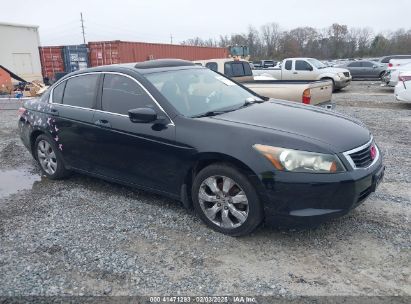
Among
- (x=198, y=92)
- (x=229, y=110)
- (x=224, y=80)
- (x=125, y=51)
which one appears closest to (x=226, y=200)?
(x=229, y=110)

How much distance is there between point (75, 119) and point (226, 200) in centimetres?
239

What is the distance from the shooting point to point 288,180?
3168 mm

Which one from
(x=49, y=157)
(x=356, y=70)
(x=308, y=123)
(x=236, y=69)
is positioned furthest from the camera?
(x=356, y=70)

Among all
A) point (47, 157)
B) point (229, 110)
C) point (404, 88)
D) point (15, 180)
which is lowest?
point (15, 180)

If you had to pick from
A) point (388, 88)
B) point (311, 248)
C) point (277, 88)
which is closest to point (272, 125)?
point (311, 248)

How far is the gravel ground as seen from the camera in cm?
289

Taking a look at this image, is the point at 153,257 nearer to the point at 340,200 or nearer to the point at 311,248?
the point at 311,248

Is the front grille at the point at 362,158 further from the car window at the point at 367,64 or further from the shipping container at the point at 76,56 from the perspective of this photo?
the car window at the point at 367,64

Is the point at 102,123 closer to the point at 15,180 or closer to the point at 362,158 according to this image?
the point at 15,180

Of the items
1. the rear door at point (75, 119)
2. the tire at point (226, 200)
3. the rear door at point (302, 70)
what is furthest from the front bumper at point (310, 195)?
the rear door at point (302, 70)

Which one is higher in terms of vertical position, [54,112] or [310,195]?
[54,112]

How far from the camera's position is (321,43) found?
7556 cm

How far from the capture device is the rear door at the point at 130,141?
389 centimetres

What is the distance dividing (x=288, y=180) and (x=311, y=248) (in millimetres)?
718
